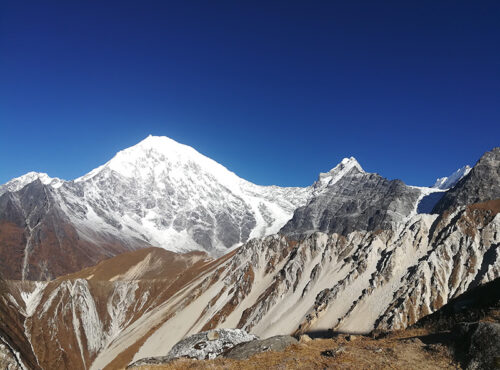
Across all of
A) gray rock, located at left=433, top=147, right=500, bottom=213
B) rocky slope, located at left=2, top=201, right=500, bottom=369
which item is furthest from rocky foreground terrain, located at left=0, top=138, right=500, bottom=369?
gray rock, located at left=433, top=147, right=500, bottom=213

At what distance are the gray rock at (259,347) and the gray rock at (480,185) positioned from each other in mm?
151111

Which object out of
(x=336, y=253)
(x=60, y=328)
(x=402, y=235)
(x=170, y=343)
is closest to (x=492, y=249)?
(x=402, y=235)

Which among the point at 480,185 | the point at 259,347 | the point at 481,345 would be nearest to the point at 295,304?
the point at 259,347

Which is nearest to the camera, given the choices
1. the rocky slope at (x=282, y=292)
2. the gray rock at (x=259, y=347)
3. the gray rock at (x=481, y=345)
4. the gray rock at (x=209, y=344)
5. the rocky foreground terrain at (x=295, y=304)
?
the gray rock at (x=481, y=345)

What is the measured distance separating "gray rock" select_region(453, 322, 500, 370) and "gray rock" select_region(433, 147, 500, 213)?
499ft

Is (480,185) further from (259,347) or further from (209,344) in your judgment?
(259,347)

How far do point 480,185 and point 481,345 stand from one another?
167384mm

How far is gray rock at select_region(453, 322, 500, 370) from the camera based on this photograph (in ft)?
50.7

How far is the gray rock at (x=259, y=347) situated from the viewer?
22.1 metres

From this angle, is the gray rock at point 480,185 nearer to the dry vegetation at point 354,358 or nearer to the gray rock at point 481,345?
the dry vegetation at point 354,358

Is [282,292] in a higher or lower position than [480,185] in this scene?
lower

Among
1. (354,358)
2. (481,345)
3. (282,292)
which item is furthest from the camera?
(282,292)

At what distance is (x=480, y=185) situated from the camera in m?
158

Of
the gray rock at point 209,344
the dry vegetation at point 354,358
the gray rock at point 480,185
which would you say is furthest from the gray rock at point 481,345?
the gray rock at point 480,185
